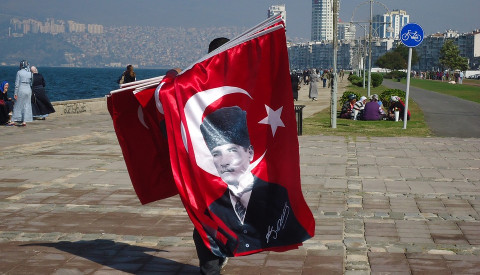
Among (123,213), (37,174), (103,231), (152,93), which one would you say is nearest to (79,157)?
(37,174)

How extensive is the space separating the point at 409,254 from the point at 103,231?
290 cm

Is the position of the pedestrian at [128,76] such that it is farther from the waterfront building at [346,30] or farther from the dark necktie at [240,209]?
the waterfront building at [346,30]

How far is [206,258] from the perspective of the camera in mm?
4496

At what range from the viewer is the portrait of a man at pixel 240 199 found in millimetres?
4254

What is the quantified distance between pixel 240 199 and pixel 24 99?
1529 cm

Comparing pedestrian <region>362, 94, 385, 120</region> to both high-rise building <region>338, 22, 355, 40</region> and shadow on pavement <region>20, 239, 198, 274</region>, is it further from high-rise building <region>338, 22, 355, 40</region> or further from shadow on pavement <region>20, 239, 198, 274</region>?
high-rise building <region>338, 22, 355, 40</region>

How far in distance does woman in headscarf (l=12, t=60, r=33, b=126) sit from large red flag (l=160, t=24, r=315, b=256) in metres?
15.1

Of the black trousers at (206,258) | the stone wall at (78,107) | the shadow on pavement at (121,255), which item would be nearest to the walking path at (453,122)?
the stone wall at (78,107)

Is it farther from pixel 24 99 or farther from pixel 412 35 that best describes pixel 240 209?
pixel 24 99

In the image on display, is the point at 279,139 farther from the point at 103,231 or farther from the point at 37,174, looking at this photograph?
the point at 37,174

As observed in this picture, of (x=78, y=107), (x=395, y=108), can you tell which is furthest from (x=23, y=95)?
(x=395, y=108)

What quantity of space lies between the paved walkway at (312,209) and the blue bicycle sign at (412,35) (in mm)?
5064

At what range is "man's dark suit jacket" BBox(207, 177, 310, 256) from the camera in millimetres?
4234

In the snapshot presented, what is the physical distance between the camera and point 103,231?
6.50m
